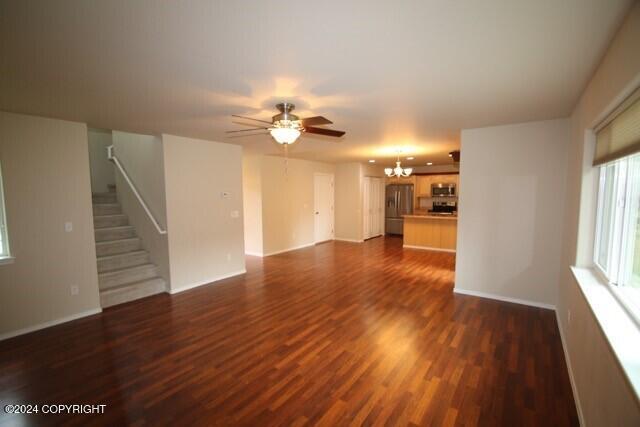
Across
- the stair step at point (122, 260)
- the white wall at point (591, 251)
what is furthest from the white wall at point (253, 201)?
the white wall at point (591, 251)

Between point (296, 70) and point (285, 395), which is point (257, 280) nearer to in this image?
point (285, 395)

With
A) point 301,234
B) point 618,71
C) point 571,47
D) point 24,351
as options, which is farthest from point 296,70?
point 301,234

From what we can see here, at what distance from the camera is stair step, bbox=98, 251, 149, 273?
14.3ft

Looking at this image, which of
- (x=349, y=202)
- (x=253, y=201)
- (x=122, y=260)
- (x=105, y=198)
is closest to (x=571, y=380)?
(x=122, y=260)

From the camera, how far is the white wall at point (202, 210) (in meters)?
4.44

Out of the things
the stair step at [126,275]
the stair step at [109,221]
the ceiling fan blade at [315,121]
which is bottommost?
the stair step at [126,275]

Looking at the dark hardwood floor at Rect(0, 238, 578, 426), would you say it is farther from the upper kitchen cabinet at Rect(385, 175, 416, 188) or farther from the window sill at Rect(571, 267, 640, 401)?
the upper kitchen cabinet at Rect(385, 175, 416, 188)

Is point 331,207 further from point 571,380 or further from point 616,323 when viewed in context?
point 616,323

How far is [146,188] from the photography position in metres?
4.83

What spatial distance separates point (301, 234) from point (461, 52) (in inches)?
260

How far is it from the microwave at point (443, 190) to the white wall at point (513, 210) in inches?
211

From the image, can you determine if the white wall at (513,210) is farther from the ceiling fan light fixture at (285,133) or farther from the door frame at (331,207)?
the door frame at (331,207)

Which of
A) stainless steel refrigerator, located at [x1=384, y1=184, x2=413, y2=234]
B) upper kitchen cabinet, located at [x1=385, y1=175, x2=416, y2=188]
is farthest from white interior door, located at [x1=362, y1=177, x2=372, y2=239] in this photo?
upper kitchen cabinet, located at [x1=385, y1=175, x2=416, y2=188]

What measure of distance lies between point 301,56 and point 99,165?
692cm
